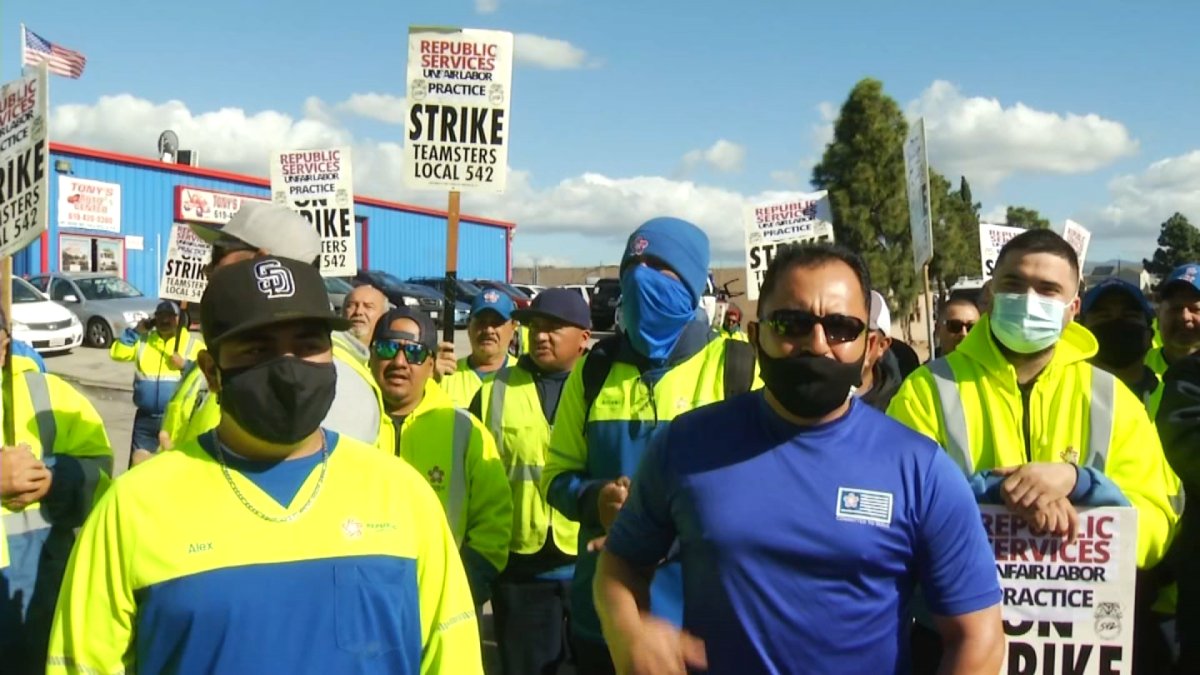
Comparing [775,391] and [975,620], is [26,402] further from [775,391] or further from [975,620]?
[975,620]

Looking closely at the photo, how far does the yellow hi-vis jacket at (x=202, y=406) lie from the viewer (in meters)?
2.79

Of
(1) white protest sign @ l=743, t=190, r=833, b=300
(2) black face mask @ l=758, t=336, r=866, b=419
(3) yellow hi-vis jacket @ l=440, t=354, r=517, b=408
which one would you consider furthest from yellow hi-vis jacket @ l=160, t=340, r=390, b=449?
(1) white protest sign @ l=743, t=190, r=833, b=300

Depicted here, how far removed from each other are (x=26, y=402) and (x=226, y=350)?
6.15 ft

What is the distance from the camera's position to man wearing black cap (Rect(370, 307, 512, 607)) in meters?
4.56

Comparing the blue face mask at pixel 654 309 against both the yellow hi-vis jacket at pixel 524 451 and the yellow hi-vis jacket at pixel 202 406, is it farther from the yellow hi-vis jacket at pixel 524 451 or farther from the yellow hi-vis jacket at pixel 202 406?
the yellow hi-vis jacket at pixel 524 451

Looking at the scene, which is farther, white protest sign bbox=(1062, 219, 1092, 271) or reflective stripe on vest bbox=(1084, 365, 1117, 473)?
white protest sign bbox=(1062, 219, 1092, 271)

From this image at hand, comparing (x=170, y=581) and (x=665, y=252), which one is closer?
(x=170, y=581)

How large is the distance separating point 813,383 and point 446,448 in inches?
98.5

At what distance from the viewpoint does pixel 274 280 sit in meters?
2.29

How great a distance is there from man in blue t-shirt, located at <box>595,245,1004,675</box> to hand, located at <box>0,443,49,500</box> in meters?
1.98

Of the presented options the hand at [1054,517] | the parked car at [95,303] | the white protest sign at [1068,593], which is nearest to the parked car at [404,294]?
the parked car at [95,303]

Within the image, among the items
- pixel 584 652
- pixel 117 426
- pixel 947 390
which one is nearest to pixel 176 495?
pixel 584 652

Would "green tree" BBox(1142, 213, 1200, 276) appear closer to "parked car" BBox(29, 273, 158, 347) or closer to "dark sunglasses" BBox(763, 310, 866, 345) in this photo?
"parked car" BBox(29, 273, 158, 347)

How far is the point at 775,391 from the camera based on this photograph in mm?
2535
